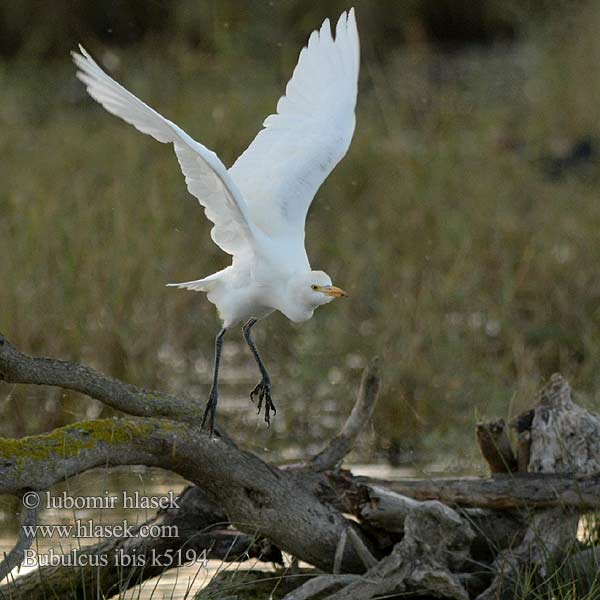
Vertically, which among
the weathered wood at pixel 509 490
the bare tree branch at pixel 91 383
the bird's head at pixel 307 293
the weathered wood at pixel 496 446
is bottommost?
the weathered wood at pixel 509 490

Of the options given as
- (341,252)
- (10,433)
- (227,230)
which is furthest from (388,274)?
(227,230)

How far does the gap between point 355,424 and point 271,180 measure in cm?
89

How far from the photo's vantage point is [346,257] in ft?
27.6

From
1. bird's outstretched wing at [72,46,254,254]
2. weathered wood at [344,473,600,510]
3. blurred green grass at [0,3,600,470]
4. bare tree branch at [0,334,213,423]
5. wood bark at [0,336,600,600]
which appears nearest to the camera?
bare tree branch at [0,334,213,423]

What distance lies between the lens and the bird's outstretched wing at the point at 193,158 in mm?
4145

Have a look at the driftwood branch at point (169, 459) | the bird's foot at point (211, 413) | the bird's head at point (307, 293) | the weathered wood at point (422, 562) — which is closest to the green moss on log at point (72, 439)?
the driftwood branch at point (169, 459)

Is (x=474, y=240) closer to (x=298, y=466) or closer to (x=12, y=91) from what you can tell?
(x=298, y=466)

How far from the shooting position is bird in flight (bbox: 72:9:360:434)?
14.2 feet

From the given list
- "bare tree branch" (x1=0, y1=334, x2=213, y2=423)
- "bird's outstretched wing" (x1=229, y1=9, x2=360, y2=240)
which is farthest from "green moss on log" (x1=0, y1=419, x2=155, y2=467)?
"bird's outstretched wing" (x1=229, y1=9, x2=360, y2=240)

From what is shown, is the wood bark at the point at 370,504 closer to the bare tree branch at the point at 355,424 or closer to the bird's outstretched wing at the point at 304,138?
the bare tree branch at the point at 355,424

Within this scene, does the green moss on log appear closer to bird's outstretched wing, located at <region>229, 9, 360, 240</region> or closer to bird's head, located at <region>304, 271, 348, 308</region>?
bird's head, located at <region>304, 271, 348, 308</region>

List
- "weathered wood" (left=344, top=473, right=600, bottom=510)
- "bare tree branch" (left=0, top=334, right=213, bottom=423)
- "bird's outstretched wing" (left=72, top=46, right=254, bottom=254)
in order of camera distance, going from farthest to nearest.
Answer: "weathered wood" (left=344, top=473, right=600, bottom=510) < "bird's outstretched wing" (left=72, top=46, right=254, bottom=254) < "bare tree branch" (left=0, top=334, right=213, bottom=423)

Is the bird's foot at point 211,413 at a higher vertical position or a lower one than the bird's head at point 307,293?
lower

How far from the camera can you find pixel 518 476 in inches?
183
